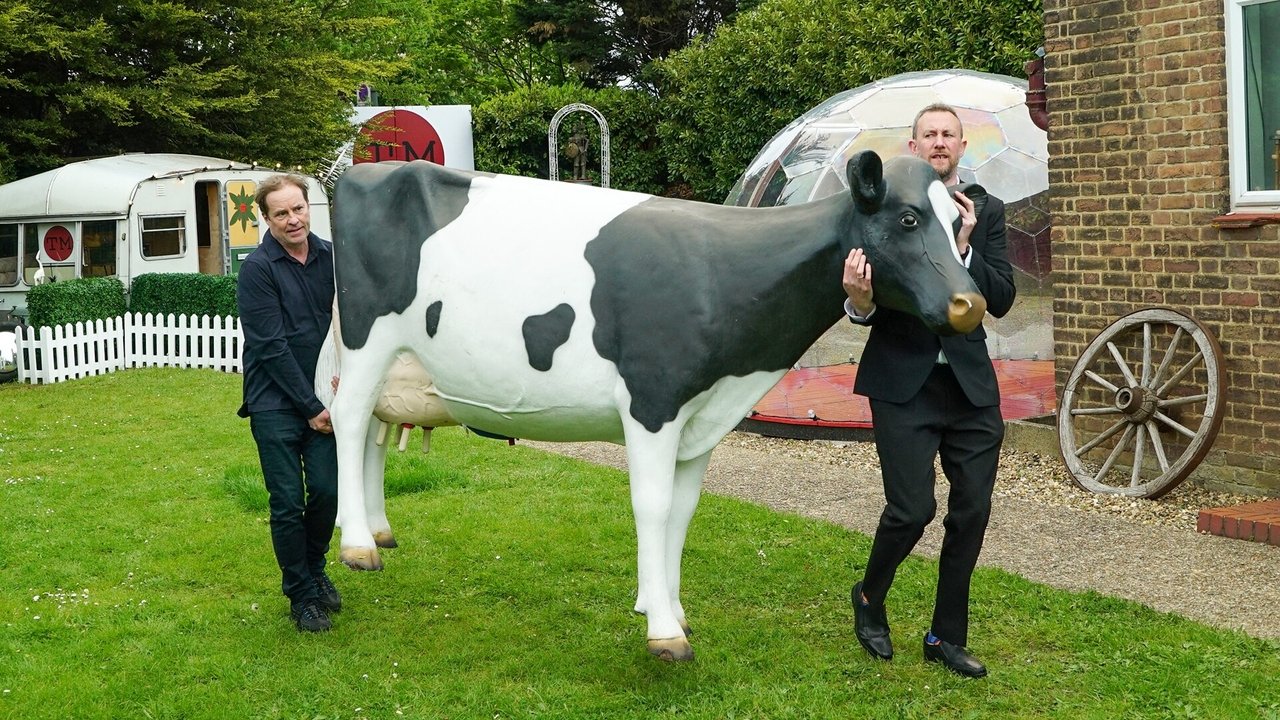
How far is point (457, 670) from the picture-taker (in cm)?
516

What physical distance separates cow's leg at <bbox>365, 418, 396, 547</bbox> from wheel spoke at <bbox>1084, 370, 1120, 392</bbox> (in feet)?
17.1

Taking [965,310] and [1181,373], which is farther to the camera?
[1181,373]

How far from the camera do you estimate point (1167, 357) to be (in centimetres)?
802

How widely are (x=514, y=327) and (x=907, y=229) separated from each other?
147 centimetres

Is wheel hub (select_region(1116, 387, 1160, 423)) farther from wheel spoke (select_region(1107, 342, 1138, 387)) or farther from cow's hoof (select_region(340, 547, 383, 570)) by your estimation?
cow's hoof (select_region(340, 547, 383, 570))

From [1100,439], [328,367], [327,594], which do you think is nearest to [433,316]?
[328,367]

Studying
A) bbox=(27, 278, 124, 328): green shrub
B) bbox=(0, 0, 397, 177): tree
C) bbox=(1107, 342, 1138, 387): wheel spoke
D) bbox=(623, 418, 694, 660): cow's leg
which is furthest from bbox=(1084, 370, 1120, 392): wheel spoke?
bbox=(0, 0, 397, 177): tree

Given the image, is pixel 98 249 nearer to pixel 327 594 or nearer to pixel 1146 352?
pixel 327 594

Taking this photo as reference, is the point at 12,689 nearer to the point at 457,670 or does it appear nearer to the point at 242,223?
the point at 457,670

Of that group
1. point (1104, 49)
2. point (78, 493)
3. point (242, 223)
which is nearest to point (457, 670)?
point (78, 493)

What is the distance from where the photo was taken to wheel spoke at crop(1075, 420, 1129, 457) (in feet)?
27.4

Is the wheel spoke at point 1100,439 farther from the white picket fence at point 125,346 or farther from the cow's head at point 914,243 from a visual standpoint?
the white picket fence at point 125,346

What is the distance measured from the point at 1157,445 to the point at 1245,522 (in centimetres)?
112

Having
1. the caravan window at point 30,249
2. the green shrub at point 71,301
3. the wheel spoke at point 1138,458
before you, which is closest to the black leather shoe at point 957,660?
the wheel spoke at point 1138,458
